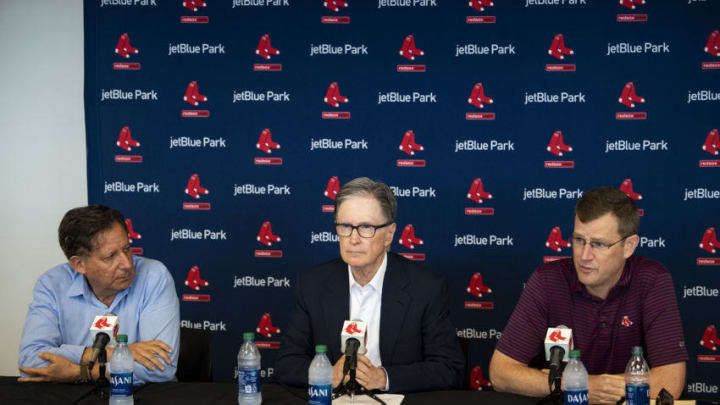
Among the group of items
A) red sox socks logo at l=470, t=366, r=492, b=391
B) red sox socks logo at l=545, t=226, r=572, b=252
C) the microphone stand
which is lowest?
red sox socks logo at l=470, t=366, r=492, b=391

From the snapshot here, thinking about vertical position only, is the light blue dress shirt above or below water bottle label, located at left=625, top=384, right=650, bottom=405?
above

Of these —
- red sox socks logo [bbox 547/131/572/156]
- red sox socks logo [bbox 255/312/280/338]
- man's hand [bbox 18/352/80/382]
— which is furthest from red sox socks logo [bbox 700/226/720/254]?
man's hand [bbox 18/352/80/382]

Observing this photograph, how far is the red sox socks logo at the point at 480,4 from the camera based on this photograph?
4777mm

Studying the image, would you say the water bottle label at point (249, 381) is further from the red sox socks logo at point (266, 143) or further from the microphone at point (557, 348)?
the red sox socks logo at point (266, 143)

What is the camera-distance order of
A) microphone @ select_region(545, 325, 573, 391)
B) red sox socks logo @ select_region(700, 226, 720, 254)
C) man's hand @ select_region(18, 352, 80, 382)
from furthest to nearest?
red sox socks logo @ select_region(700, 226, 720, 254) → man's hand @ select_region(18, 352, 80, 382) → microphone @ select_region(545, 325, 573, 391)

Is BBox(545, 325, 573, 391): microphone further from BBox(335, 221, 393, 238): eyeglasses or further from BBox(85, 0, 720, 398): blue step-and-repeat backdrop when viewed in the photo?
BBox(85, 0, 720, 398): blue step-and-repeat backdrop

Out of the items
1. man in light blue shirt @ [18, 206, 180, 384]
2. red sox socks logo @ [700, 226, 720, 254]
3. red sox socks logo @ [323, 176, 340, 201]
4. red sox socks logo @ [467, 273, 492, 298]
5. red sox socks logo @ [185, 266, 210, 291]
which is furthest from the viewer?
red sox socks logo @ [185, 266, 210, 291]

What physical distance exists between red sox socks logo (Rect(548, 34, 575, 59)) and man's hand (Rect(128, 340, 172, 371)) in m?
2.93

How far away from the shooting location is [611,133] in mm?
4652

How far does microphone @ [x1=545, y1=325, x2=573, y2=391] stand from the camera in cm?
252

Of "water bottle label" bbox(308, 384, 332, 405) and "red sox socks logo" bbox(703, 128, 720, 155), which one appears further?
"red sox socks logo" bbox(703, 128, 720, 155)

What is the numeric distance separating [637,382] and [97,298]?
2.25 meters

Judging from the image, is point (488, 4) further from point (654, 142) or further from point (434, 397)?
point (434, 397)

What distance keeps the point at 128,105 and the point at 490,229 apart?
249cm
